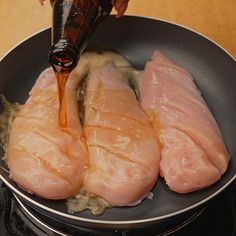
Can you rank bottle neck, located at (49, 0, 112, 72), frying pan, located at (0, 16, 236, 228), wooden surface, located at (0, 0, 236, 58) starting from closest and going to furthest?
bottle neck, located at (49, 0, 112, 72) → frying pan, located at (0, 16, 236, 228) → wooden surface, located at (0, 0, 236, 58)

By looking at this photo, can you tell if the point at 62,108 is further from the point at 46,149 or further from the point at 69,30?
the point at 69,30

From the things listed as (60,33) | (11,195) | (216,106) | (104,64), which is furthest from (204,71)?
(11,195)

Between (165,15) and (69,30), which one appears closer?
(69,30)

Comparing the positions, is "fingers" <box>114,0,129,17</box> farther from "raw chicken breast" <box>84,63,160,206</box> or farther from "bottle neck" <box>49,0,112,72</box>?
"raw chicken breast" <box>84,63,160,206</box>

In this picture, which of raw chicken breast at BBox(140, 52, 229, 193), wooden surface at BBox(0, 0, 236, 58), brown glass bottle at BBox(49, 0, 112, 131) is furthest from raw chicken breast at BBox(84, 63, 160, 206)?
wooden surface at BBox(0, 0, 236, 58)

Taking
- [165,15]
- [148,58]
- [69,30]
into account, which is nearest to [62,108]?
[69,30]

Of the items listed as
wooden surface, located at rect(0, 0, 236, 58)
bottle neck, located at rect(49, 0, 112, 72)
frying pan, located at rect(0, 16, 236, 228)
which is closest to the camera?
bottle neck, located at rect(49, 0, 112, 72)

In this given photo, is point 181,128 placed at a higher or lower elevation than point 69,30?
lower
